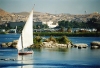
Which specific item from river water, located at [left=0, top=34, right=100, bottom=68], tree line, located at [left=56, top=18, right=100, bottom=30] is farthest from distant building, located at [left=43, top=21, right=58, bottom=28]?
river water, located at [left=0, top=34, right=100, bottom=68]

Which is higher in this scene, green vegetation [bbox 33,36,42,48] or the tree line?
the tree line

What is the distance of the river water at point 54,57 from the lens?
6.22 meters

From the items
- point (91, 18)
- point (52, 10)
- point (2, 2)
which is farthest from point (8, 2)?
point (91, 18)

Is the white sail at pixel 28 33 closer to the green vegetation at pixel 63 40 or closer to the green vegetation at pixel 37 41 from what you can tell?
the green vegetation at pixel 37 41

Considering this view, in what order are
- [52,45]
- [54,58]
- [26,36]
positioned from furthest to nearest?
[52,45]
[26,36]
[54,58]

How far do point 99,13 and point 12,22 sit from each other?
58.1 inches

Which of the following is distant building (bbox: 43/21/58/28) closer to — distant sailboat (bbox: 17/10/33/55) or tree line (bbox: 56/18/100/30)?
tree line (bbox: 56/18/100/30)

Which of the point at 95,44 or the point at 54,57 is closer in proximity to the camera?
the point at 54,57

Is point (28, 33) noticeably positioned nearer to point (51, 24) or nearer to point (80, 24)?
point (51, 24)

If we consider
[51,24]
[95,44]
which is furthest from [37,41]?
[95,44]

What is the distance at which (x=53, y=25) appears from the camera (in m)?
6.54

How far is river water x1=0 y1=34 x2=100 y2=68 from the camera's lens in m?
6.22

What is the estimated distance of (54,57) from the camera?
20.7 ft

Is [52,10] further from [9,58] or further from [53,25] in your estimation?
[9,58]
